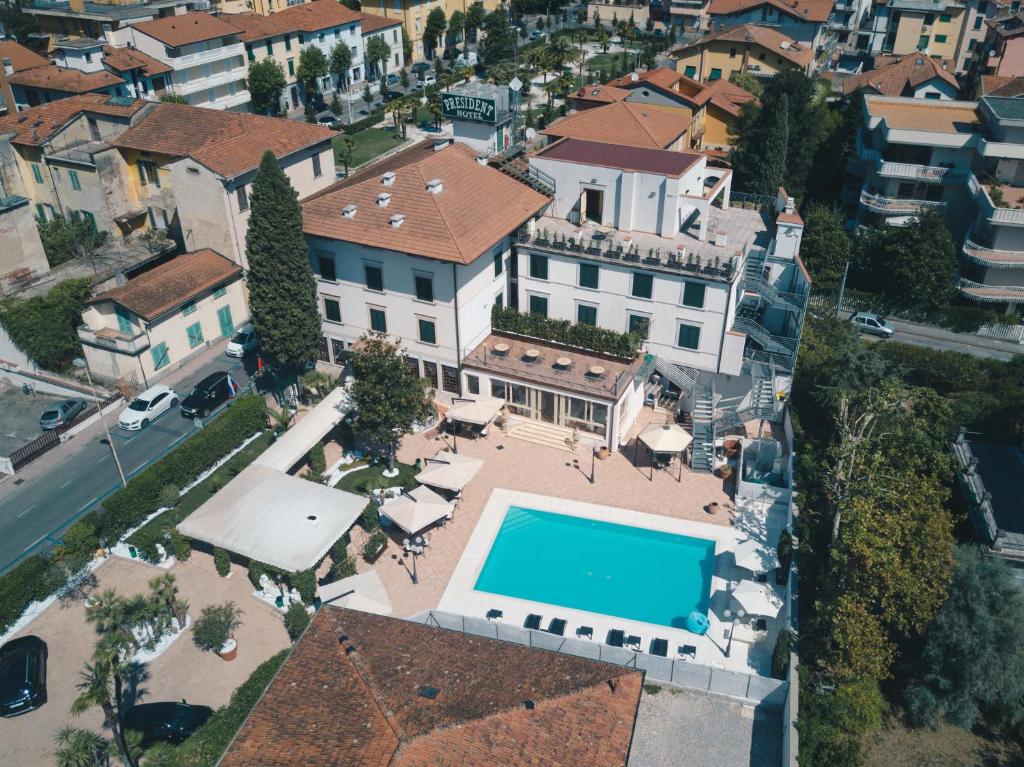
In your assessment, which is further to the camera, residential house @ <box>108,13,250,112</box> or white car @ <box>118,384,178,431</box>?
residential house @ <box>108,13,250,112</box>

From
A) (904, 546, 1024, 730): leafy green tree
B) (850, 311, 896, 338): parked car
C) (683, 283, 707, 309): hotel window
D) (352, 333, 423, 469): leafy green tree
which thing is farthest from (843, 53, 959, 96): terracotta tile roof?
(352, 333, 423, 469): leafy green tree

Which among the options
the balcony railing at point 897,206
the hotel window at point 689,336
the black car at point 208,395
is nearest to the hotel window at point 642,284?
the hotel window at point 689,336

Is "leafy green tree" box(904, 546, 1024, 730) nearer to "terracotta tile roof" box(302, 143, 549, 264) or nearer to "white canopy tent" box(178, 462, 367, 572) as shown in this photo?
"white canopy tent" box(178, 462, 367, 572)

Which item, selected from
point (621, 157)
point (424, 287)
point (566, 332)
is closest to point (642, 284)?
point (566, 332)

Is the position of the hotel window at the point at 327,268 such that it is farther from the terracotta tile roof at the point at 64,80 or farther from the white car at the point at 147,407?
the terracotta tile roof at the point at 64,80

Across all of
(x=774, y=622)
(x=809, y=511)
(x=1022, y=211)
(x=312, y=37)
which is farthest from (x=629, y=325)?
(x=312, y=37)

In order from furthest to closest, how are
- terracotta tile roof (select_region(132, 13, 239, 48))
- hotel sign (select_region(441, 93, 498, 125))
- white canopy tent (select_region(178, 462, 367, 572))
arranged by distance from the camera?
terracotta tile roof (select_region(132, 13, 239, 48)) → hotel sign (select_region(441, 93, 498, 125)) → white canopy tent (select_region(178, 462, 367, 572))

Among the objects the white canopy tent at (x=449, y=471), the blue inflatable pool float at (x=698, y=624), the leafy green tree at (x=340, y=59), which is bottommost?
the blue inflatable pool float at (x=698, y=624)
